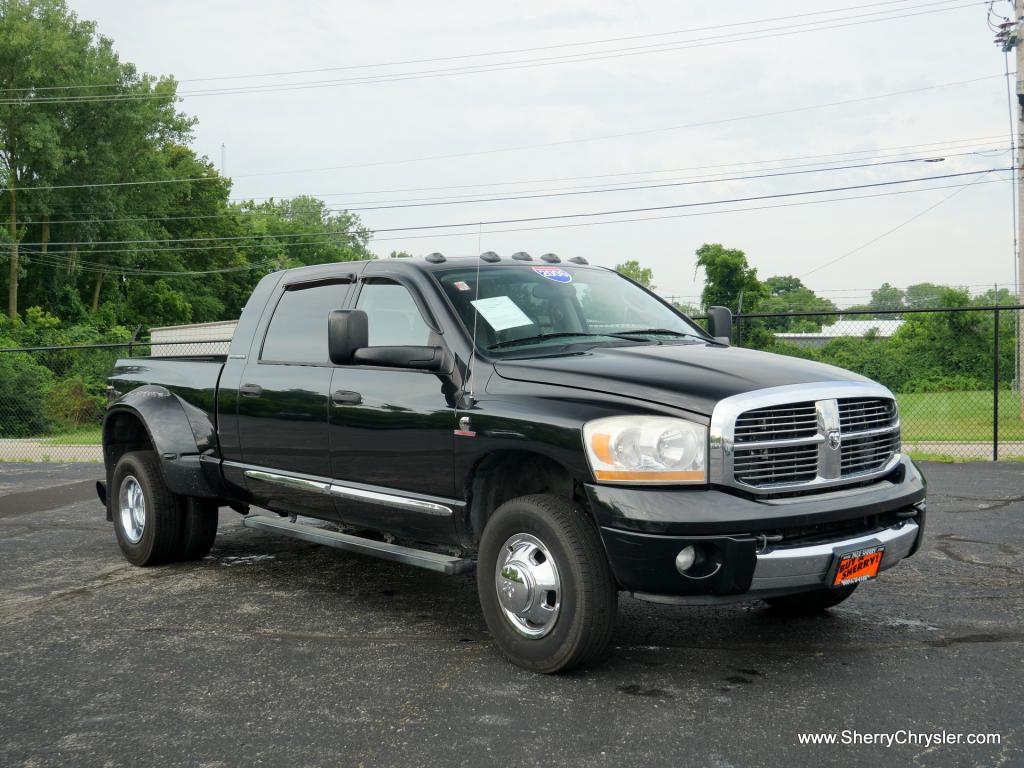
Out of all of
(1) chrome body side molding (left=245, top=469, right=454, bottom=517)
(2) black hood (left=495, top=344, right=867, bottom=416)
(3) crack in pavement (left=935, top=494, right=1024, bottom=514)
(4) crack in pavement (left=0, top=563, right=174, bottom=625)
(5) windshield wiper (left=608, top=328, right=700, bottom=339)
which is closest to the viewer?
(2) black hood (left=495, top=344, right=867, bottom=416)

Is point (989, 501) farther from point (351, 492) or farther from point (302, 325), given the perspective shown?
point (302, 325)

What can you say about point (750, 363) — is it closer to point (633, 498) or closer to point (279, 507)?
point (633, 498)

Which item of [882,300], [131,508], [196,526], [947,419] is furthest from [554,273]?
[882,300]

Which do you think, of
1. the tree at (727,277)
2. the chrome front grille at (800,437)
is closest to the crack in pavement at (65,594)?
the chrome front grille at (800,437)

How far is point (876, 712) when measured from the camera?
4059 millimetres

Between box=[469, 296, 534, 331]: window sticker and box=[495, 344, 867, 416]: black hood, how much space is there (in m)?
0.36

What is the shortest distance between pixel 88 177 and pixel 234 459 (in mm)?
55967

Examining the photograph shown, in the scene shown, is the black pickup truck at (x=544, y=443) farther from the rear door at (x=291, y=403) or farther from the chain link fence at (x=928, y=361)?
the chain link fence at (x=928, y=361)

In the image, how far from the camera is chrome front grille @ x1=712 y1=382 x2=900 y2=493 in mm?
4148

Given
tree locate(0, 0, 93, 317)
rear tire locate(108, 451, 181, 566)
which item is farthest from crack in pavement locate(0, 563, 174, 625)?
tree locate(0, 0, 93, 317)

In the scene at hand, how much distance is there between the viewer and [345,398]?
17.9ft

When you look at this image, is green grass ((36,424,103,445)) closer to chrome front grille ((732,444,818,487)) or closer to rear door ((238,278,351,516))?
rear door ((238,278,351,516))

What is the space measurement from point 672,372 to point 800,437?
608 millimetres

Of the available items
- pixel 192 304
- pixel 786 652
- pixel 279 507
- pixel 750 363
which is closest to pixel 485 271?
pixel 750 363
